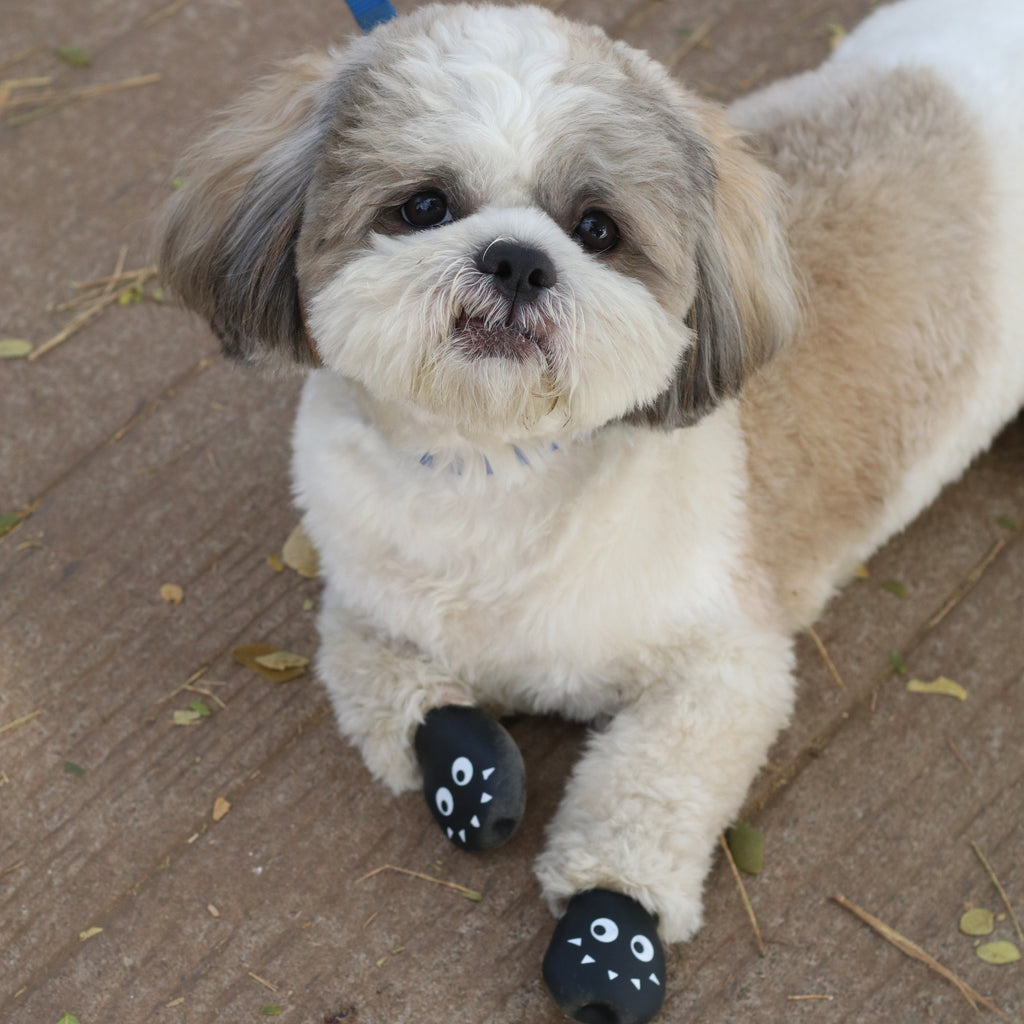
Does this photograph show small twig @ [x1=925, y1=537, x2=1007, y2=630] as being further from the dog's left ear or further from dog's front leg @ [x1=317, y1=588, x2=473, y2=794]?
dog's front leg @ [x1=317, y1=588, x2=473, y2=794]

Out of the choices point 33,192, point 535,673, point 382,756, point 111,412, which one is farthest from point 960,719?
point 33,192

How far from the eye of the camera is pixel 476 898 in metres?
2.07

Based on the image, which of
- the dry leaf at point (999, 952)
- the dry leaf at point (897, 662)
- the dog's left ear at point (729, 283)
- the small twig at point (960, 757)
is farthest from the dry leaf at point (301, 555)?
the dry leaf at point (999, 952)

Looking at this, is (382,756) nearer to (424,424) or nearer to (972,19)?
(424,424)

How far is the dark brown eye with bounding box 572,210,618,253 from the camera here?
5.32 feet

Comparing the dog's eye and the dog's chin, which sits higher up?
the dog's eye

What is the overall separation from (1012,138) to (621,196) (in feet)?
3.90

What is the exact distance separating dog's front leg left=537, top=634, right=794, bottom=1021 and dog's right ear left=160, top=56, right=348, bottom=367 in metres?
0.91

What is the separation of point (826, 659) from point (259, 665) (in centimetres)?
125

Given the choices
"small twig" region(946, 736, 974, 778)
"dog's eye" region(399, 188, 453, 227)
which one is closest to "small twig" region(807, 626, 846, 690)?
"small twig" region(946, 736, 974, 778)

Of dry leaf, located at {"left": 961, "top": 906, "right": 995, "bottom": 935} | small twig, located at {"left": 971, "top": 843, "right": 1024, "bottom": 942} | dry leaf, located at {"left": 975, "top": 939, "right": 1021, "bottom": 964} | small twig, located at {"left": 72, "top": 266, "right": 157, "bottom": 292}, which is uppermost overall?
small twig, located at {"left": 72, "top": 266, "right": 157, "bottom": 292}

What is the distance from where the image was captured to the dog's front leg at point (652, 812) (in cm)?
181

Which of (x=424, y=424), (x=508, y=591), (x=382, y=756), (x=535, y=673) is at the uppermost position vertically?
(x=424, y=424)

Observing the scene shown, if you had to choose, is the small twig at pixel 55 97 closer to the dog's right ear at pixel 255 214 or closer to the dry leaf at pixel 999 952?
the dog's right ear at pixel 255 214
